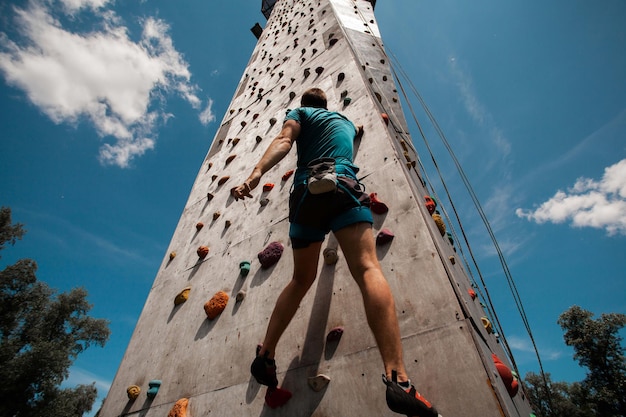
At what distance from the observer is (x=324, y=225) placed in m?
1.28

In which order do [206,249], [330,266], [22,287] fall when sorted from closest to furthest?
[330,266] < [206,249] < [22,287]

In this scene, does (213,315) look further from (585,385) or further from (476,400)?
(585,385)

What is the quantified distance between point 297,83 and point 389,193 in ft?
9.26

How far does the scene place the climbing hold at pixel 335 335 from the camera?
138cm

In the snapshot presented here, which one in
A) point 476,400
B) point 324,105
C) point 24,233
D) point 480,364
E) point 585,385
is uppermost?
point 24,233

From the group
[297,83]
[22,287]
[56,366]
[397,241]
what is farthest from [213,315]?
[22,287]

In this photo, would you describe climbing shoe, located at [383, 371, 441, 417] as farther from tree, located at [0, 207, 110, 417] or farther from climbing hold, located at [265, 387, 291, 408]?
tree, located at [0, 207, 110, 417]

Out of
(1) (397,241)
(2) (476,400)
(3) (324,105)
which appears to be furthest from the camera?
(3) (324,105)

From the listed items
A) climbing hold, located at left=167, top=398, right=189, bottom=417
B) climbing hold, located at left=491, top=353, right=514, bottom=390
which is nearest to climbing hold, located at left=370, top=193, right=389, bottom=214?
climbing hold, located at left=491, top=353, right=514, bottom=390

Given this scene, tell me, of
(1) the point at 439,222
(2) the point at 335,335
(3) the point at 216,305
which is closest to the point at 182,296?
(3) the point at 216,305

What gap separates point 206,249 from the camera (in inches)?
105

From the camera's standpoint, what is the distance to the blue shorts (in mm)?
1191

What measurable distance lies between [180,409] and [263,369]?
785 millimetres

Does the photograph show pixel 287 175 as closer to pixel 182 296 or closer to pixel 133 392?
pixel 182 296
